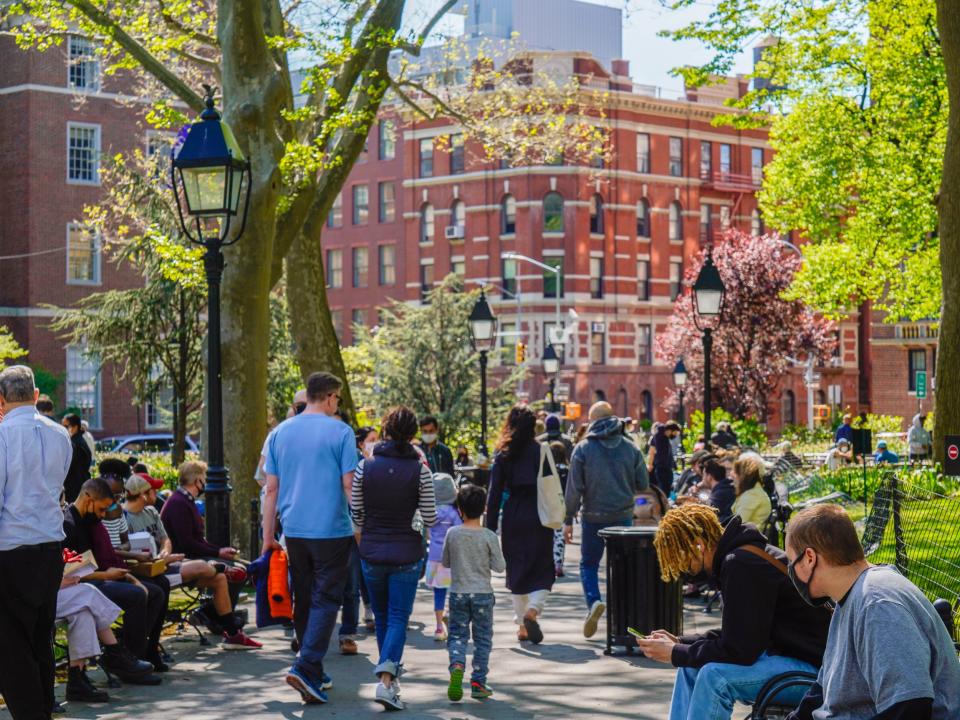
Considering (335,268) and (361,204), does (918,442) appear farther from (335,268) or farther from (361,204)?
(335,268)

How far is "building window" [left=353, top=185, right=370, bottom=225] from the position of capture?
7919 centimetres

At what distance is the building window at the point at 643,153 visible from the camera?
7306 cm

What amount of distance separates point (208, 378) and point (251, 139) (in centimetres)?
495

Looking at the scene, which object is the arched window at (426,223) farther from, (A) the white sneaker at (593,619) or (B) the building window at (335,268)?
(A) the white sneaker at (593,619)

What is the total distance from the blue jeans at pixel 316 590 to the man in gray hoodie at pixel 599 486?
362 cm

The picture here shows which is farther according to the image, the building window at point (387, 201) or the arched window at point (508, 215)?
the building window at point (387, 201)

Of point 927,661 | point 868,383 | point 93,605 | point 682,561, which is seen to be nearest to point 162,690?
point 93,605

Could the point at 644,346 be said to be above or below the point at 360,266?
below

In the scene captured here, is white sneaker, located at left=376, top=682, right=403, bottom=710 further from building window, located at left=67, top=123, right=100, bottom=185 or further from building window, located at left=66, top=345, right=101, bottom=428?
building window, located at left=67, top=123, right=100, bottom=185

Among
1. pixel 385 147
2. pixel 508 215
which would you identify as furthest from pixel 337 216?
pixel 508 215

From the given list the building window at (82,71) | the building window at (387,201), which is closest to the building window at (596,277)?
the building window at (387,201)

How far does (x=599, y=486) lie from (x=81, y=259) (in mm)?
40679

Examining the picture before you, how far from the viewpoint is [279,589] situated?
34.9ft

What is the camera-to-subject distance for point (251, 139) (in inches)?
693
